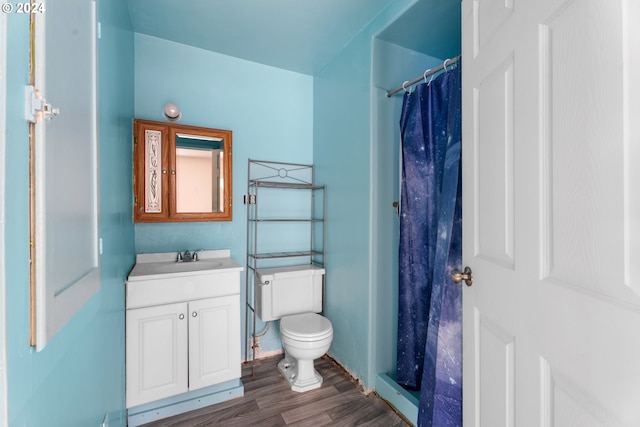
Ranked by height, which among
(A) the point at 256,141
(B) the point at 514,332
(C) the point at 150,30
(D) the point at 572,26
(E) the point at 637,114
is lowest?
(B) the point at 514,332

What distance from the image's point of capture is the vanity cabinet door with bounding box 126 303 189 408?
1575mm

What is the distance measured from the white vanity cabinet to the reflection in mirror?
0.49 m

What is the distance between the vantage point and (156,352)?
1.63 m

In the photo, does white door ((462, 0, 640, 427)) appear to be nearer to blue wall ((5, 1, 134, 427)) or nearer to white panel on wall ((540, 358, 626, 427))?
white panel on wall ((540, 358, 626, 427))

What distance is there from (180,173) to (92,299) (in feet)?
4.29

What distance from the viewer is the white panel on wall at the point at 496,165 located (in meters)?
0.80

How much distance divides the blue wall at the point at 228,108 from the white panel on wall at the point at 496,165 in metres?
1.78

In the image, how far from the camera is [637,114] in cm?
48

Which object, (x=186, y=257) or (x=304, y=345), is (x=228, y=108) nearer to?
(x=186, y=257)

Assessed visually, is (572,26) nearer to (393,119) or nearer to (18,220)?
(18,220)

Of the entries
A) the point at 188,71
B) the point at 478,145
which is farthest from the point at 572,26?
the point at 188,71

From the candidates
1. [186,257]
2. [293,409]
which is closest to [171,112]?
[186,257]

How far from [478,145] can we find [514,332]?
594 mm

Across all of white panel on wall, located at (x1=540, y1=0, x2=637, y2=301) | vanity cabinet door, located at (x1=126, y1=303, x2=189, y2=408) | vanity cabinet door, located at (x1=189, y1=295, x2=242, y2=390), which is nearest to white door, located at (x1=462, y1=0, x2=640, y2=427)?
white panel on wall, located at (x1=540, y1=0, x2=637, y2=301)
